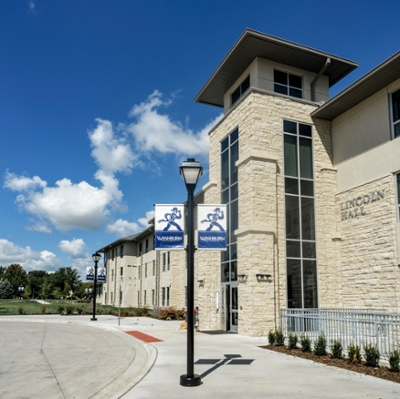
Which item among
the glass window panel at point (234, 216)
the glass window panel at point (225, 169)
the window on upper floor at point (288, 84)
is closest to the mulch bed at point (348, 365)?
the glass window panel at point (234, 216)

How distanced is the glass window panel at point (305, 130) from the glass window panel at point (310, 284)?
603cm

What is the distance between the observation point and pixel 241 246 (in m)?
19.1

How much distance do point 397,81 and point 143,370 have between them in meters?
14.3

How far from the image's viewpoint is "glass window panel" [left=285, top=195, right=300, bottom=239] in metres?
19.6

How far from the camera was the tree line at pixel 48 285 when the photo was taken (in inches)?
3996

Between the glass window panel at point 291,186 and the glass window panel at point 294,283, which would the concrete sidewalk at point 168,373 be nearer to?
the glass window panel at point 294,283

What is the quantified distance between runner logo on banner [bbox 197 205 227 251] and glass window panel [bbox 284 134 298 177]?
35.6 feet

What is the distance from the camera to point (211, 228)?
32.9 feet

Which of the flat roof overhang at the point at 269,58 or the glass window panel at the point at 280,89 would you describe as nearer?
the flat roof overhang at the point at 269,58

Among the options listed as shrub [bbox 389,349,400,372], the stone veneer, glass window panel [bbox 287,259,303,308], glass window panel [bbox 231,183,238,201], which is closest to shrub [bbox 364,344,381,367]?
shrub [bbox 389,349,400,372]

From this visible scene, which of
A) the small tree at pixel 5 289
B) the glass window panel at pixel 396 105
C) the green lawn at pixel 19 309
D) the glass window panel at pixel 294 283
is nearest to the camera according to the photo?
the glass window panel at pixel 396 105

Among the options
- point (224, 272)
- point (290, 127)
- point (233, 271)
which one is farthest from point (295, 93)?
point (224, 272)

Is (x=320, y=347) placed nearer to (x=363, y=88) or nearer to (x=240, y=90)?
(x=363, y=88)

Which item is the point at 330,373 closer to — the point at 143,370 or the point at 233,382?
the point at 233,382
